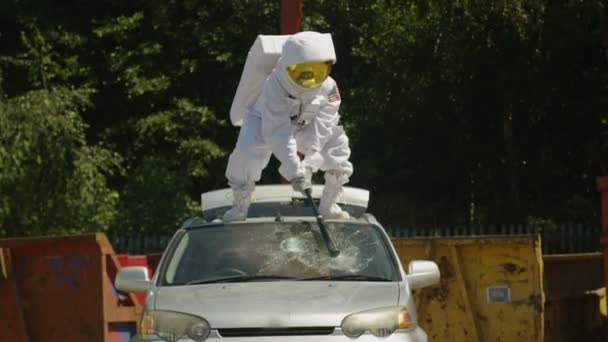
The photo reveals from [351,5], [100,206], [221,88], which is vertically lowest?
[100,206]

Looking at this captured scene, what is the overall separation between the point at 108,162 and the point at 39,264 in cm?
1131

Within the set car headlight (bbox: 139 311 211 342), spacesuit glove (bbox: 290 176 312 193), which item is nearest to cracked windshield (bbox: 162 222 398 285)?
spacesuit glove (bbox: 290 176 312 193)

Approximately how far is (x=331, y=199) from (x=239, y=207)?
2.16 ft

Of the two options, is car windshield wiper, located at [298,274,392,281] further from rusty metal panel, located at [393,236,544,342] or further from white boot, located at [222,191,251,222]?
rusty metal panel, located at [393,236,544,342]

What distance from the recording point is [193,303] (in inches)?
310

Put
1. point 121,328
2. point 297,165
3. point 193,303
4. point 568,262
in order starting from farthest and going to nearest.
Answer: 1. point 568,262
2. point 121,328
3. point 297,165
4. point 193,303

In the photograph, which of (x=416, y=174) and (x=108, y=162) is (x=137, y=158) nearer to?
(x=108, y=162)

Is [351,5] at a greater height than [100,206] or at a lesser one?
greater

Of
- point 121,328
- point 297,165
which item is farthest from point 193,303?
point 121,328

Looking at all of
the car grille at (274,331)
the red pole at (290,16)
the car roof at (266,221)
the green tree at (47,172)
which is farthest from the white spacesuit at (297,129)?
the green tree at (47,172)

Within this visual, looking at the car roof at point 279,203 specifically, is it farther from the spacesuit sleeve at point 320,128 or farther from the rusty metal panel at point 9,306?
the rusty metal panel at point 9,306

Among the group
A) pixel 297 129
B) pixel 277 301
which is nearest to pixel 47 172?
pixel 297 129

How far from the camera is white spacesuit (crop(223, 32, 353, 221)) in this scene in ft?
30.0

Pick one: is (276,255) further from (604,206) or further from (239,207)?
(604,206)
